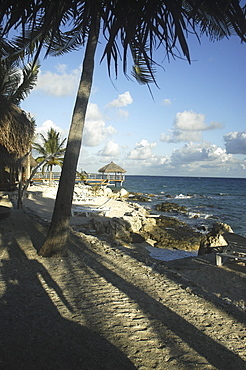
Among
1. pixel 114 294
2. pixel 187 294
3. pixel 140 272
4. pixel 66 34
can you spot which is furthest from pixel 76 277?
pixel 66 34

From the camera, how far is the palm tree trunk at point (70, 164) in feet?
15.7

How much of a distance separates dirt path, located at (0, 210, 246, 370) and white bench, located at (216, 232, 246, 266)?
60.1 inches

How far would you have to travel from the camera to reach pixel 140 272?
4625mm

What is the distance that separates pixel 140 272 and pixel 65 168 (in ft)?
7.40

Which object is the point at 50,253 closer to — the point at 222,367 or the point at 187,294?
the point at 187,294

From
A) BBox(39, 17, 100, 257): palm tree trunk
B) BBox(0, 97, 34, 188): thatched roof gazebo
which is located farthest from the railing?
BBox(39, 17, 100, 257): palm tree trunk

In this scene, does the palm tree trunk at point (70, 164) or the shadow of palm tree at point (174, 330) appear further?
the palm tree trunk at point (70, 164)

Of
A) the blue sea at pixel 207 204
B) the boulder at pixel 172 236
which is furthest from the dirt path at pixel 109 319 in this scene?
the blue sea at pixel 207 204

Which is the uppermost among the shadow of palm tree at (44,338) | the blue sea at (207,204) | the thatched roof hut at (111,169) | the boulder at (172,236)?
the thatched roof hut at (111,169)

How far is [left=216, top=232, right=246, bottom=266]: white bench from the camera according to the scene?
645cm

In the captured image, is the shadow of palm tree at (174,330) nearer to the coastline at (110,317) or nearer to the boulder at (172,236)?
the coastline at (110,317)

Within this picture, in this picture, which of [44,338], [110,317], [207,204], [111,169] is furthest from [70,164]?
[111,169]

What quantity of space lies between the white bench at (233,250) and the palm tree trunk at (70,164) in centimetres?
385

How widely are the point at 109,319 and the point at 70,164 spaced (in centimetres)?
275
